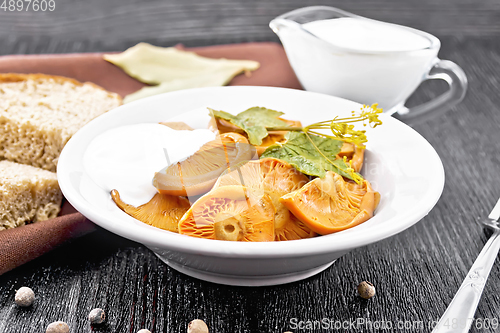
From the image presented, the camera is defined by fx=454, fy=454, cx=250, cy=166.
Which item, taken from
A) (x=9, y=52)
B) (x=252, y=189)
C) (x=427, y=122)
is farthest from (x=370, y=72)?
(x=9, y=52)

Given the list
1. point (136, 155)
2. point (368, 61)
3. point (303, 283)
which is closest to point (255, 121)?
point (136, 155)

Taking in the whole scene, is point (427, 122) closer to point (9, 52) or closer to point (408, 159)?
point (408, 159)

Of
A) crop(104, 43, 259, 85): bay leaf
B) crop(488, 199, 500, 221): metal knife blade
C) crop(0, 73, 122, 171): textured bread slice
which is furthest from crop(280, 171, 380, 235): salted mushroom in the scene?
crop(104, 43, 259, 85): bay leaf

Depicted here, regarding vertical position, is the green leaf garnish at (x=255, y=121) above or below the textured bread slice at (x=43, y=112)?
above

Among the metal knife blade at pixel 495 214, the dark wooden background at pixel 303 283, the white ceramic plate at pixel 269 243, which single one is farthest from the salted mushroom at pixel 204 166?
the metal knife blade at pixel 495 214

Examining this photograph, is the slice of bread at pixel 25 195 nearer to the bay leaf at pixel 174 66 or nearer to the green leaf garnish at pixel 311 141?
the green leaf garnish at pixel 311 141

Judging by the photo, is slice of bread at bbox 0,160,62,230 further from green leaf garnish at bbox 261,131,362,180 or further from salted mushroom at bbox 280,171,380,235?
salted mushroom at bbox 280,171,380,235

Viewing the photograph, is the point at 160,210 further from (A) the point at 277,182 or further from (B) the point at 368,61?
(B) the point at 368,61
